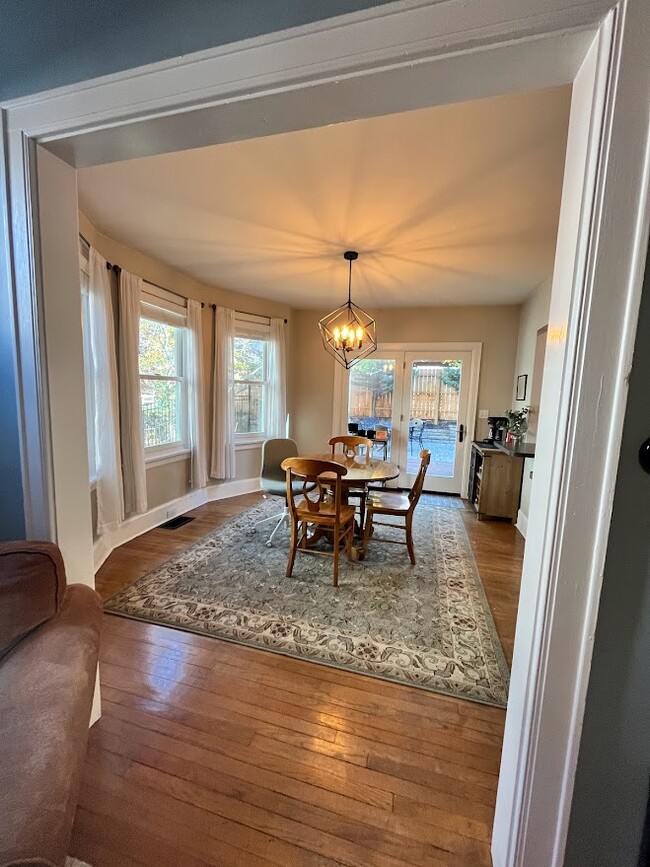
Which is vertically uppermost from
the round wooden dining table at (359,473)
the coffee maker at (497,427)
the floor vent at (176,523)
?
the coffee maker at (497,427)

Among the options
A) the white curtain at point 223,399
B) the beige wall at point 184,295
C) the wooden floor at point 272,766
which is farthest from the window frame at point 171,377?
the wooden floor at point 272,766

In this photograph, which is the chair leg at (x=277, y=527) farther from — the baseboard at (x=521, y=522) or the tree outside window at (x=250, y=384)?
the baseboard at (x=521, y=522)

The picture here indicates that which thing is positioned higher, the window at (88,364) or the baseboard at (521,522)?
the window at (88,364)

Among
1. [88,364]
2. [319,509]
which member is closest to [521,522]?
[319,509]

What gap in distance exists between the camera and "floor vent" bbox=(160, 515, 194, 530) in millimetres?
3615

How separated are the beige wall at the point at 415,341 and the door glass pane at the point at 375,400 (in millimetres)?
343

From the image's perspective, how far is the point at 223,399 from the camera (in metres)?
4.39

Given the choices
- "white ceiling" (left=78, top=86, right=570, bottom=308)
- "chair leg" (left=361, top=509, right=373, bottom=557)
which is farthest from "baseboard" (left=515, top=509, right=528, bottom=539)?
"white ceiling" (left=78, top=86, right=570, bottom=308)

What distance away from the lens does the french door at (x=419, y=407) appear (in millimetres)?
4961

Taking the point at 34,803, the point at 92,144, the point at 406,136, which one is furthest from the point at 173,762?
the point at 406,136

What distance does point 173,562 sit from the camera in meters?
2.85

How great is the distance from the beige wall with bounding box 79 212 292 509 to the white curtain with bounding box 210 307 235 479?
3.3 inches

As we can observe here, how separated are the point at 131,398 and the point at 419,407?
11.7 feet

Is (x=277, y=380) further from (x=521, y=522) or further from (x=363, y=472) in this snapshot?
(x=521, y=522)
